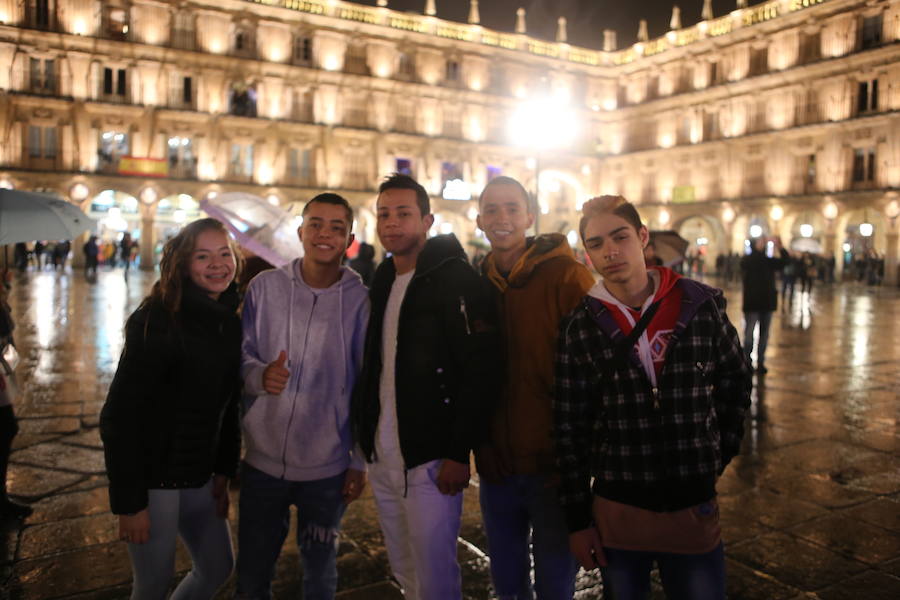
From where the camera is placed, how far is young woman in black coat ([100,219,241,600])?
2.42m

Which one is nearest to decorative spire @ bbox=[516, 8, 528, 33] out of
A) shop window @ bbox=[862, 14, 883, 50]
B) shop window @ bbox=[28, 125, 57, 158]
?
shop window @ bbox=[862, 14, 883, 50]

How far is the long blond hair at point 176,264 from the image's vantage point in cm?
254

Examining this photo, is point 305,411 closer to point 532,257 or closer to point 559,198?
point 532,257

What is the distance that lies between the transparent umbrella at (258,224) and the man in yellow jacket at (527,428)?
180 cm

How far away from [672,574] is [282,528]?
1544 mm

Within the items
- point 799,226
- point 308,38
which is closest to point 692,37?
point 799,226

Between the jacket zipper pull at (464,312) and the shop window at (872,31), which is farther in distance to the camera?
the shop window at (872,31)

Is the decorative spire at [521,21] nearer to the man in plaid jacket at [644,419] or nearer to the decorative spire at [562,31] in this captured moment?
the decorative spire at [562,31]

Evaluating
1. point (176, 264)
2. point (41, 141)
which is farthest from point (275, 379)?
point (41, 141)

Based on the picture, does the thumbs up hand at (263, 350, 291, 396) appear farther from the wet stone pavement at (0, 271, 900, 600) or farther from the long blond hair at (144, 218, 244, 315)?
the wet stone pavement at (0, 271, 900, 600)

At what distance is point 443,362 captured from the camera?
258 centimetres

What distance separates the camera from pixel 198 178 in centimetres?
3322

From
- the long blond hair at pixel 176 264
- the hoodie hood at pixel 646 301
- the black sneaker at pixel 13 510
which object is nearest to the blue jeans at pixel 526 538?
the hoodie hood at pixel 646 301

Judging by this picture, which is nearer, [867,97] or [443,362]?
[443,362]
